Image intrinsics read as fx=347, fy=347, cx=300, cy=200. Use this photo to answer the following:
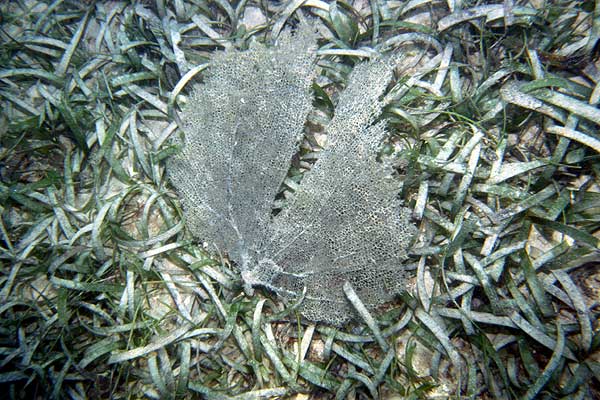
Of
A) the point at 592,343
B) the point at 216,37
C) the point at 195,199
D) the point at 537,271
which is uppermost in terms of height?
the point at 216,37

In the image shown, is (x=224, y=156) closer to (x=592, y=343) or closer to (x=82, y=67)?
(x=82, y=67)

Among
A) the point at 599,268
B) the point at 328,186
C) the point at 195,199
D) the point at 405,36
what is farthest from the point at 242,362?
the point at 405,36

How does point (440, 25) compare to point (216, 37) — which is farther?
point (216, 37)

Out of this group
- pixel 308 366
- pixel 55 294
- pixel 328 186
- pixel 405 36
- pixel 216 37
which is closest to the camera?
pixel 328 186

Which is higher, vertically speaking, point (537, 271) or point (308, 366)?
point (537, 271)

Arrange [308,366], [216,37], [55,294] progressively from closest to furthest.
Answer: [308,366] < [55,294] < [216,37]

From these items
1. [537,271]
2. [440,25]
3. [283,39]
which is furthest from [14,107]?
[537,271]
